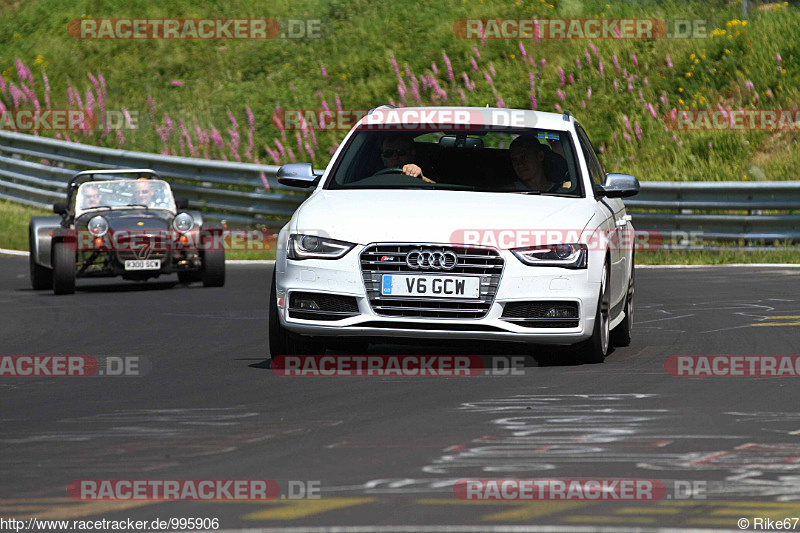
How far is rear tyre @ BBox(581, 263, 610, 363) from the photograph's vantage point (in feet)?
34.2

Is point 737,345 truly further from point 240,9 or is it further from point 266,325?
point 240,9

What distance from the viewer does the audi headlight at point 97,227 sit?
18281 millimetres

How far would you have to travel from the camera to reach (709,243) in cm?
2267

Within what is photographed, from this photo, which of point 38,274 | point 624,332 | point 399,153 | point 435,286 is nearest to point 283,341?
point 435,286

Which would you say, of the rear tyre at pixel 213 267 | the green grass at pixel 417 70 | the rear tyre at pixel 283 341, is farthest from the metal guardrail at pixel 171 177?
the rear tyre at pixel 283 341

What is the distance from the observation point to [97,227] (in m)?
18.3

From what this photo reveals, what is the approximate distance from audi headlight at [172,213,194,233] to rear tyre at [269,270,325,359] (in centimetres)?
817

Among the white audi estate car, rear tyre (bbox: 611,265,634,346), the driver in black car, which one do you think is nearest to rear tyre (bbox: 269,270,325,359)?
the white audi estate car

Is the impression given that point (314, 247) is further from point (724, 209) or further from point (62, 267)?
point (724, 209)

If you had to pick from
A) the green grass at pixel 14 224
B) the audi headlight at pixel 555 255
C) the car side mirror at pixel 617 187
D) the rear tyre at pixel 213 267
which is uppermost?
the car side mirror at pixel 617 187

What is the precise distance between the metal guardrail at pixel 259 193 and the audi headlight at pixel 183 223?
7026mm

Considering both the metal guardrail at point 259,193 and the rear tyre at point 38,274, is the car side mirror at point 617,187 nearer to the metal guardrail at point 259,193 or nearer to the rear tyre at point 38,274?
the rear tyre at point 38,274

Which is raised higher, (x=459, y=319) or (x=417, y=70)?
(x=417, y=70)

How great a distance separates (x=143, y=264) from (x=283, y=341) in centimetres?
799
